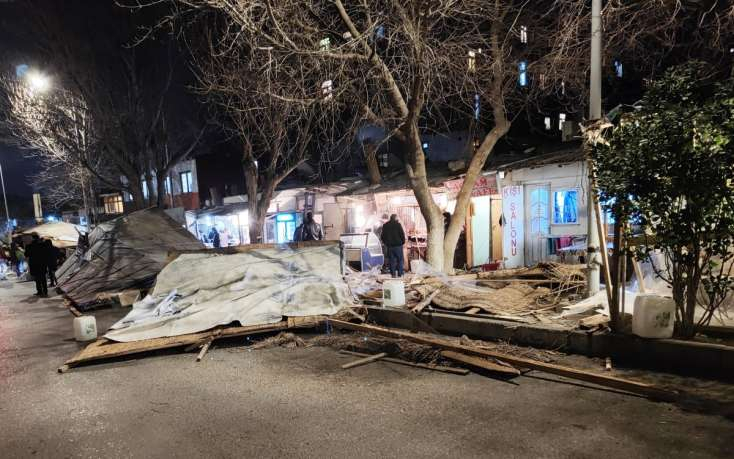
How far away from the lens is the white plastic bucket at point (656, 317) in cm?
515

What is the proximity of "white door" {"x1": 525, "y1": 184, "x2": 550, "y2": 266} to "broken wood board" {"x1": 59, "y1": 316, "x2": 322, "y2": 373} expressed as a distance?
8.68 m

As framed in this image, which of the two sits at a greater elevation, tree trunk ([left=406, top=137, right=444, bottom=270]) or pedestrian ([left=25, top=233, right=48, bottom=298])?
tree trunk ([left=406, top=137, right=444, bottom=270])

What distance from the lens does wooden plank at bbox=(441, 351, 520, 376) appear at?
5199 mm

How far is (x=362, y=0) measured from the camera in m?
8.71

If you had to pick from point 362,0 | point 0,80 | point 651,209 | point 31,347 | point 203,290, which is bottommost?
point 31,347

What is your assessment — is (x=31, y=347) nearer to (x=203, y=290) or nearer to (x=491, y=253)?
(x=203, y=290)

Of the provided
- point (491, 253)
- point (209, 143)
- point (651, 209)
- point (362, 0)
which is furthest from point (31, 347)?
point (209, 143)

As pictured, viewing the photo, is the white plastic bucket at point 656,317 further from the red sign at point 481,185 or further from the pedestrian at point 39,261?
the pedestrian at point 39,261

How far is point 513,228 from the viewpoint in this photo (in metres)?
13.6

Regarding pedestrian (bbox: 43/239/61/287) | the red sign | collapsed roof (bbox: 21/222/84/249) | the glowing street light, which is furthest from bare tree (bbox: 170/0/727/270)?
collapsed roof (bbox: 21/222/84/249)

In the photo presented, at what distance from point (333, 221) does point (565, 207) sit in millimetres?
8952

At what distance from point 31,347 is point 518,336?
8844 millimetres

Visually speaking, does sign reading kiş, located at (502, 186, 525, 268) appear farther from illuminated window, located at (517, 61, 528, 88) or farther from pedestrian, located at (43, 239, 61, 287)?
pedestrian, located at (43, 239, 61, 287)

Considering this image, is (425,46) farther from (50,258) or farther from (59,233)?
(59,233)
